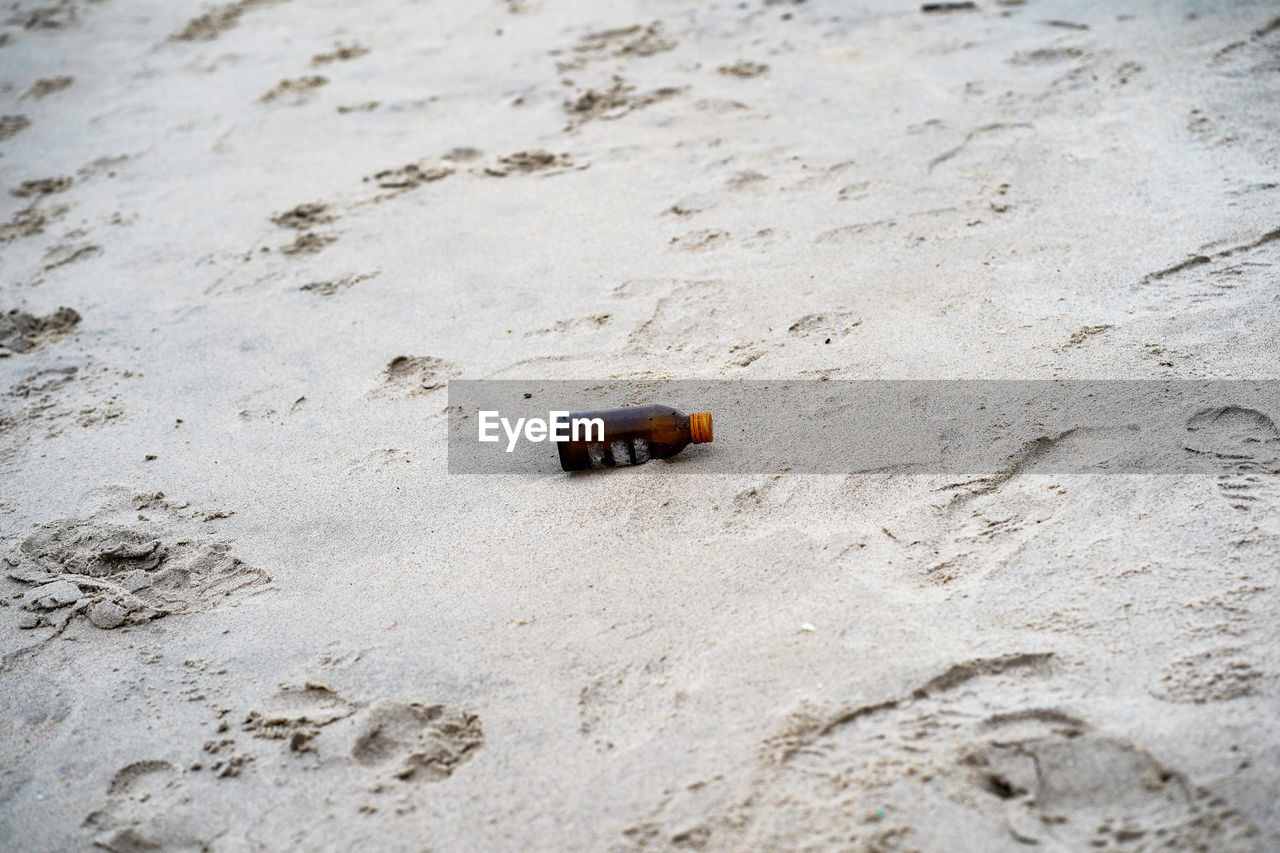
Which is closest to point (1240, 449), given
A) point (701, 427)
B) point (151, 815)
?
point (701, 427)

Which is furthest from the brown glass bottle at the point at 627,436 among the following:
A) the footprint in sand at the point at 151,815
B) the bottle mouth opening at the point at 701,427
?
the footprint in sand at the point at 151,815

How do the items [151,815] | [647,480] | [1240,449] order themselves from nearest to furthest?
[151,815] → [1240,449] → [647,480]

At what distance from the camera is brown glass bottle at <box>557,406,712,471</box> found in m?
2.28

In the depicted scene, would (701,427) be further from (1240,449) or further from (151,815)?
(151,815)

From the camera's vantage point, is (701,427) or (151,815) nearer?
(151,815)

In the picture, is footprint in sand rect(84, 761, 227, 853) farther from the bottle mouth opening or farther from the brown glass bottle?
the bottle mouth opening

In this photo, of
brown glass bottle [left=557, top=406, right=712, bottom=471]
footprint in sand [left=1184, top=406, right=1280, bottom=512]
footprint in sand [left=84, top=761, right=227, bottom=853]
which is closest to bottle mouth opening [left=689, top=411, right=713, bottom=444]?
brown glass bottle [left=557, top=406, right=712, bottom=471]

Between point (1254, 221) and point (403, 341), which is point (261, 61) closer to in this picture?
point (403, 341)

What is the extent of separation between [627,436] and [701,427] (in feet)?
0.61

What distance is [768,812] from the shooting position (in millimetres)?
1471

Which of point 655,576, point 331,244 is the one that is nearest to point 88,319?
point 331,244

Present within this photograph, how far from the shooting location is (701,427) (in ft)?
7.47

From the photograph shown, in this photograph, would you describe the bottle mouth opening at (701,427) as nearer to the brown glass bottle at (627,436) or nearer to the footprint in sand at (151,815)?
the brown glass bottle at (627,436)

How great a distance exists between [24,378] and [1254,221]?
3822mm
